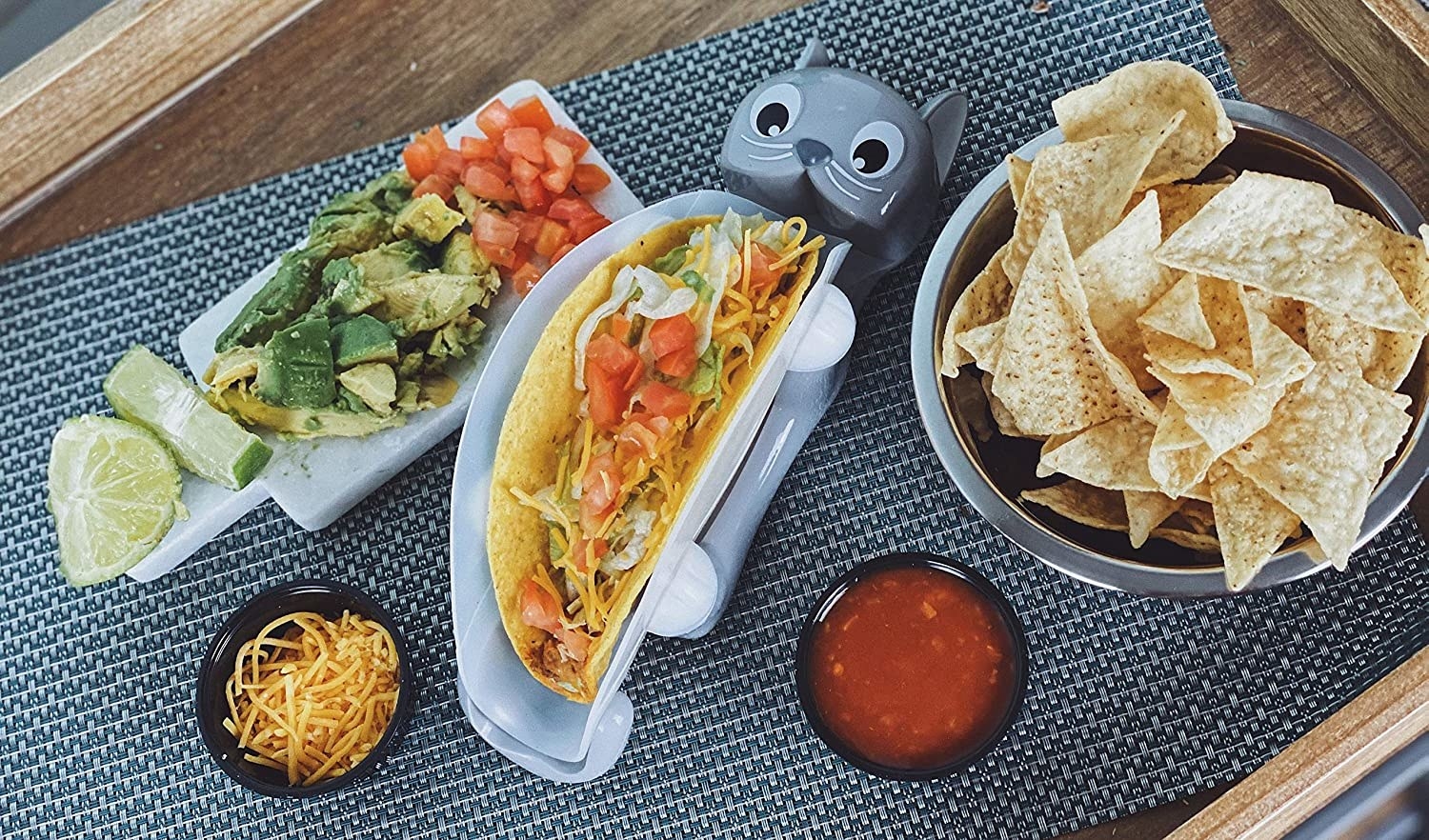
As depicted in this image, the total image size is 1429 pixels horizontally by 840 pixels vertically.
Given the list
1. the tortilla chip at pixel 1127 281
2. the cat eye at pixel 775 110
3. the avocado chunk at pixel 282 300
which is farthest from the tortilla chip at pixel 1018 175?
the avocado chunk at pixel 282 300

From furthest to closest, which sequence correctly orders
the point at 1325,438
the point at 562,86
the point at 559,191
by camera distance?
the point at 562,86
the point at 559,191
the point at 1325,438

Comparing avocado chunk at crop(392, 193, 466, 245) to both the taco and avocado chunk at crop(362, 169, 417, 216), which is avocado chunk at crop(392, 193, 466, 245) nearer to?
avocado chunk at crop(362, 169, 417, 216)

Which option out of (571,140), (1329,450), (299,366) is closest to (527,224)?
(571,140)

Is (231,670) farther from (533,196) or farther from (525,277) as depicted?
(533,196)

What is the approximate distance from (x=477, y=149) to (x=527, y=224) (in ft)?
0.45

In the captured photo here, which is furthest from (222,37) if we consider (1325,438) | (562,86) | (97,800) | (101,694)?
(1325,438)

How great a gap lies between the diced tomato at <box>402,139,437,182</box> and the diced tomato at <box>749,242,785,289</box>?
1.68ft

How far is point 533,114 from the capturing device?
1952 millimetres

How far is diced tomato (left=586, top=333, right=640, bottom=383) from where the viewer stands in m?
1.77

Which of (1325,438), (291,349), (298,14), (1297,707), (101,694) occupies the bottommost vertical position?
(1297,707)

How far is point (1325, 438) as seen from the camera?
4.76 feet

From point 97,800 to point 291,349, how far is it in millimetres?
776

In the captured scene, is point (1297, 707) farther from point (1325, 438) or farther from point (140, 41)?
point (140, 41)

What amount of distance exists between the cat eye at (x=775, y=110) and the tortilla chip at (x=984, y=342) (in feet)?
1.38
